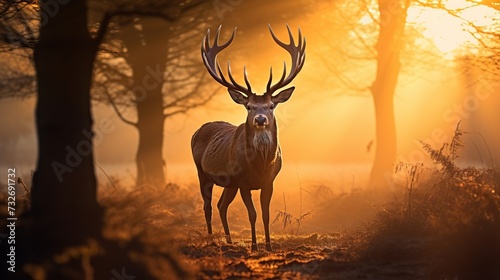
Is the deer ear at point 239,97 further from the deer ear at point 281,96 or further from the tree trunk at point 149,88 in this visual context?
the tree trunk at point 149,88

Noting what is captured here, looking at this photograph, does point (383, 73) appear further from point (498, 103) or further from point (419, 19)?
point (498, 103)

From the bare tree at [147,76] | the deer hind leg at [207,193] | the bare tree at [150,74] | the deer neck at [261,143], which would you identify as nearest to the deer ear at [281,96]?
the deer neck at [261,143]

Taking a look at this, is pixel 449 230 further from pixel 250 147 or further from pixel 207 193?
pixel 207 193

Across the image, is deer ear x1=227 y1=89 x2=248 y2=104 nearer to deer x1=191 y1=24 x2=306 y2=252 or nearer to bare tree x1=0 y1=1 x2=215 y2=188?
deer x1=191 y1=24 x2=306 y2=252

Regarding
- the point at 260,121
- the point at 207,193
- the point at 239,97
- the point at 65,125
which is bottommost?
the point at 207,193

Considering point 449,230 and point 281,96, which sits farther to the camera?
point 281,96

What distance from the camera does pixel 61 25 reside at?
8.40 meters

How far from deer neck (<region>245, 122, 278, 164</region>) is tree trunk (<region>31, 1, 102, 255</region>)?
2.45 m

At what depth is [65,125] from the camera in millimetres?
8195

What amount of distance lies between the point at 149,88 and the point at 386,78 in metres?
6.62

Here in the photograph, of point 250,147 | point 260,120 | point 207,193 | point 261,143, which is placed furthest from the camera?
point 207,193

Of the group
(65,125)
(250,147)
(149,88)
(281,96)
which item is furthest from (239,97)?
→ (149,88)

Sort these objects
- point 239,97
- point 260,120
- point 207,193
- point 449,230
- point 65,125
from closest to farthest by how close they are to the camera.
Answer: point 449,230 → point 65,125 → point 260,120 → point 239,97 → point 207,193

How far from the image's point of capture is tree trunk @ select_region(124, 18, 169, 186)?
18.2 meters
